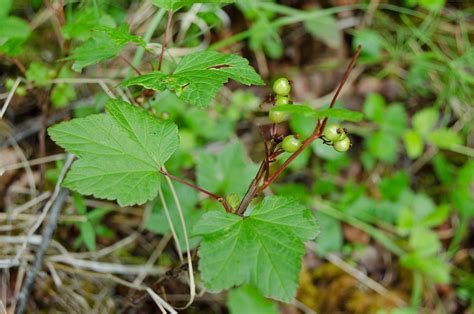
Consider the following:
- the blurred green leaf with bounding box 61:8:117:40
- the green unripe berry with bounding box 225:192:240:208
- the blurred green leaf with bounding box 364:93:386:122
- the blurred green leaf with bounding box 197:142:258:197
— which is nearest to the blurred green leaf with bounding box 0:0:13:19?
the blurred green leaf with bounding box 61:8:117:40

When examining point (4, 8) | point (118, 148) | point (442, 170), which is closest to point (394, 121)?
point (442, 170)

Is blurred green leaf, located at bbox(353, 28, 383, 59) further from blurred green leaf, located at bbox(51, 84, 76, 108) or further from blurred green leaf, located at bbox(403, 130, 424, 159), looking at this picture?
blurred green leaf, located at bbox(51, 84, 76, 108)

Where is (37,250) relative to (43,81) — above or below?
below

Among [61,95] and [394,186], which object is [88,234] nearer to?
[61,95]

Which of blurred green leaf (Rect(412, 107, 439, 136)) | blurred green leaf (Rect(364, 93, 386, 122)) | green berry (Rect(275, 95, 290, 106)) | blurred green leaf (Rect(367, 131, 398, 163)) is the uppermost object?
green berry (Rect(275, 95, 290, 106))

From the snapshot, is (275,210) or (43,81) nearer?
(275,210)

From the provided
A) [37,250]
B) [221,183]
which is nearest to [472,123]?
[221,183]

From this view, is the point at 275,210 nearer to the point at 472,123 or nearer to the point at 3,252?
the point at 3,252

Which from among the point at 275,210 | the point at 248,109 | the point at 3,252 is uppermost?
the point at 275,210
